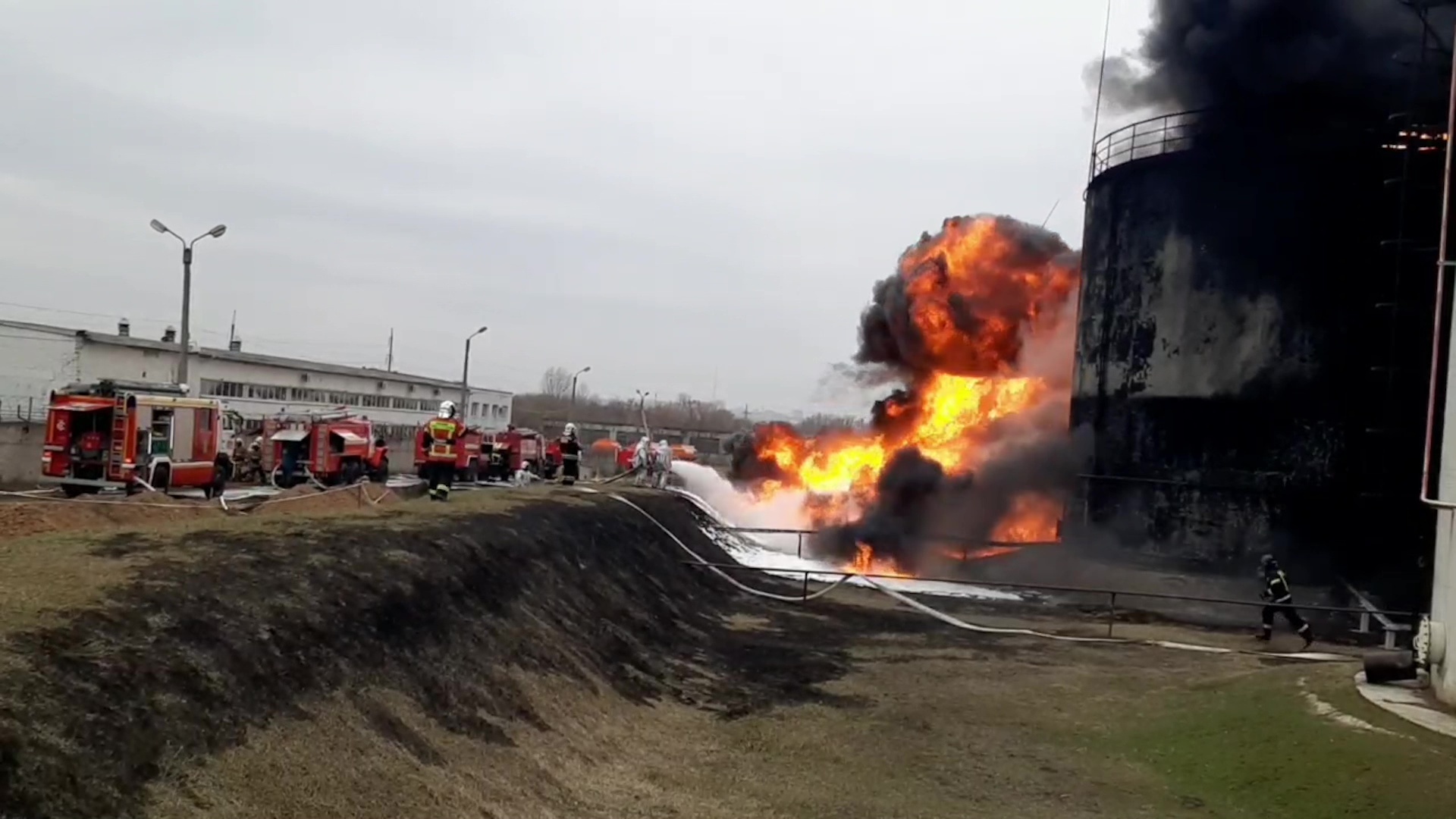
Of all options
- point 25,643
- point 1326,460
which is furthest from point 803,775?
point 1326,460

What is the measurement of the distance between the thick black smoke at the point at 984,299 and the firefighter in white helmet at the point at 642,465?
31.4 ft

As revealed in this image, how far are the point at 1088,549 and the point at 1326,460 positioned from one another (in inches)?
249

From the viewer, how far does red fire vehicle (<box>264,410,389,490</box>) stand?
116ft

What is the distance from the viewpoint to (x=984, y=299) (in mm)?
37219

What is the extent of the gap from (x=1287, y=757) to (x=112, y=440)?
24.1 m

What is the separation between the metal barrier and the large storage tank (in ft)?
6.88

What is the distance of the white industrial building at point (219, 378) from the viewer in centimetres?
Result: 5031

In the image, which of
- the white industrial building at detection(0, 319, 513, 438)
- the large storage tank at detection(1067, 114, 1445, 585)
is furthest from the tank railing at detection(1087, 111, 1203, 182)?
the white industrial building at detection(0, 319, 513, 438)

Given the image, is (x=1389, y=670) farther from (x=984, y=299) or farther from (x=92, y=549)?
(x=984, y=299)

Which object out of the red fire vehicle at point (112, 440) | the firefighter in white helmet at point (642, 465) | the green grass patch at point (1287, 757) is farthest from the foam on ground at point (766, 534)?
the red fire vehicle at point (112, 440)

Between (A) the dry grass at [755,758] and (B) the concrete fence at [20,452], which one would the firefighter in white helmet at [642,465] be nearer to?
(B) the concrete fence at [20,452]

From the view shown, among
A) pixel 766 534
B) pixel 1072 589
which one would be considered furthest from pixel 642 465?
pixel 1072 589

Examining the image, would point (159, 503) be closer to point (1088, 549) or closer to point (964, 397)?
point (1088, 549)

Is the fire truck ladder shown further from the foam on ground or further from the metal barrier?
the foam on ground
